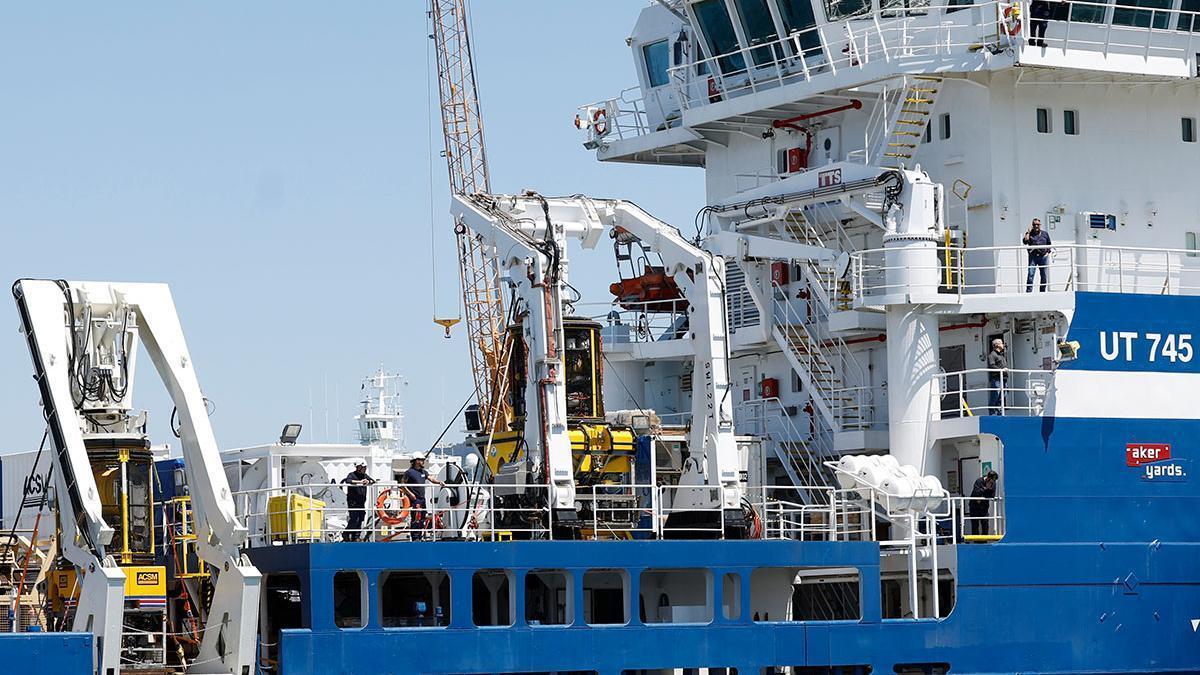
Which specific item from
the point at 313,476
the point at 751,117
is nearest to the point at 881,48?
the point at 751,117

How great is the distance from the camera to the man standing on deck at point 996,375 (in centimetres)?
2442

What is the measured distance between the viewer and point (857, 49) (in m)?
26.4

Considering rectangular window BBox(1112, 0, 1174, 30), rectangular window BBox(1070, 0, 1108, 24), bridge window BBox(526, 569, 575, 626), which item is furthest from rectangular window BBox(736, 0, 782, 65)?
bridge window BBox(526, 569, 575, 626)

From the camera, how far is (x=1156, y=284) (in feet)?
86.3

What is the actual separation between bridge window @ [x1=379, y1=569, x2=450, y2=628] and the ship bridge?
802 centimetres

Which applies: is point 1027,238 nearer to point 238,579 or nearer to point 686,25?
point 686,25

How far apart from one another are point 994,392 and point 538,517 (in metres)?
6.20

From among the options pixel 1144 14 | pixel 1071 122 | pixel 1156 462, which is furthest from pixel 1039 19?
pixel 1156 462

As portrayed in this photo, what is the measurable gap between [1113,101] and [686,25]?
6.52 m

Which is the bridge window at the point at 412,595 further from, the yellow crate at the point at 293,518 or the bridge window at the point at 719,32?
the bridge window at the point at 719,32

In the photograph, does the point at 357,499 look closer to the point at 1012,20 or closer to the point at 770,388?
the point at 770,388

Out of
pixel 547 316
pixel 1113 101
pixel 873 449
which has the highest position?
pixel 1113 101

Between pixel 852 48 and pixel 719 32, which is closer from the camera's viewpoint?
pixel 852 48

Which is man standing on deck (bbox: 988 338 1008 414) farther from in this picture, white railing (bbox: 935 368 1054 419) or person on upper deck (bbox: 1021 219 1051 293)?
person on upper deck (bbox: 1021 219 1051 293)
